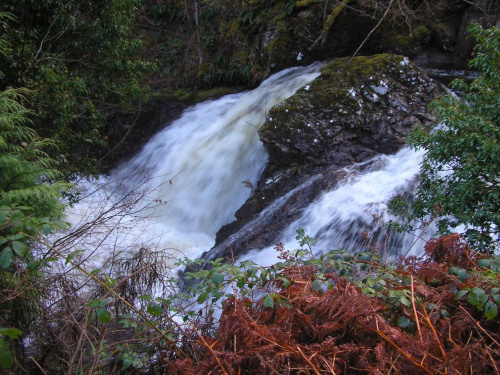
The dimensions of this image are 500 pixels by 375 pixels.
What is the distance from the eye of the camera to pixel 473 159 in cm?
427

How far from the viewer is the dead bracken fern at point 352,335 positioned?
79.5 inches

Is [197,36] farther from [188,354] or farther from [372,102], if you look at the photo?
[188,354]

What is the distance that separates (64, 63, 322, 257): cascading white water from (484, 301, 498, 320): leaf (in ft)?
20.1

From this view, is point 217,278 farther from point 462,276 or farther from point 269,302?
point 462,276

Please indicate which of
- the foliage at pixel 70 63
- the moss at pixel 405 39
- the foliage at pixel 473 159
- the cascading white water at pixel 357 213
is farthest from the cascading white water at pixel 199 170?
the foliage at pixel 473 159

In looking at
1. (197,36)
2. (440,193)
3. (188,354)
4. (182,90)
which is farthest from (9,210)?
(197,36)

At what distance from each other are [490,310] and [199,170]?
7.81 metres

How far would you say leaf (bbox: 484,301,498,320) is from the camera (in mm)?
2111

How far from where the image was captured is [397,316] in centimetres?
243

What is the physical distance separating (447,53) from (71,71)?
9.49m

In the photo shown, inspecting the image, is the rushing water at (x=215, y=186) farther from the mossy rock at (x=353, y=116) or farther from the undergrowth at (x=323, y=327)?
the undergrowth at (x=323, y=327)

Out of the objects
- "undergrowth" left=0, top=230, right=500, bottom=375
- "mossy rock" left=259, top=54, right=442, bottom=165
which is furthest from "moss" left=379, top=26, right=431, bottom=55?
"undergrowth" left=0, top=230, right=500, bottom=375

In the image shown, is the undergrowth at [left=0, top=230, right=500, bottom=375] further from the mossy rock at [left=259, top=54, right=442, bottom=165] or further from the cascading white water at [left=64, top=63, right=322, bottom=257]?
the cascading white water at [left=64, top=63, right=322, bottom=257]

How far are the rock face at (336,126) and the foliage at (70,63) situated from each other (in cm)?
364
